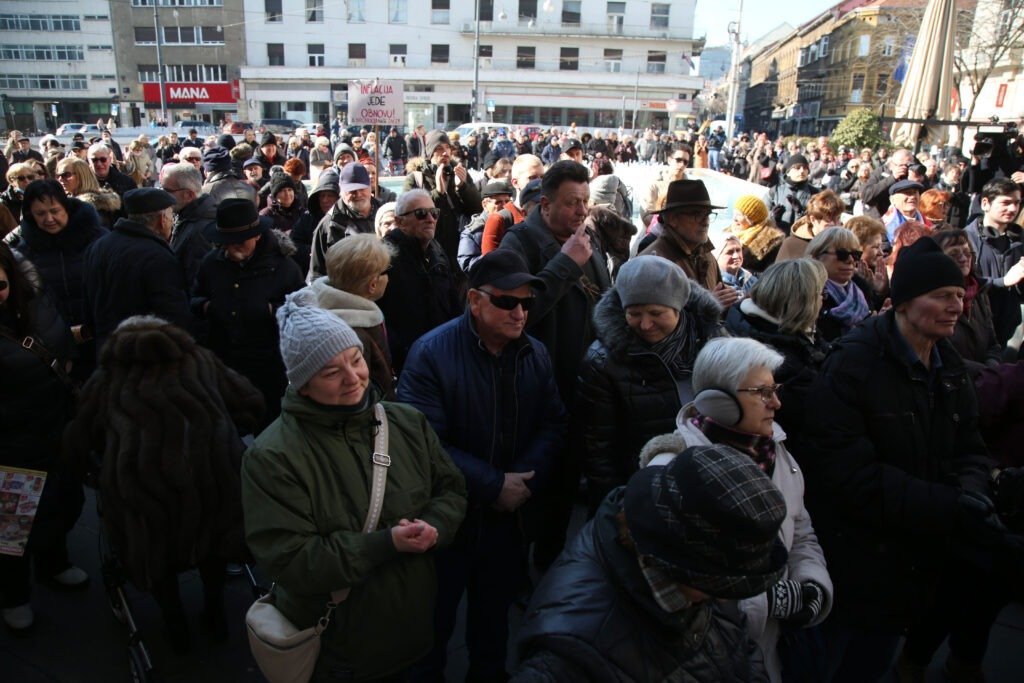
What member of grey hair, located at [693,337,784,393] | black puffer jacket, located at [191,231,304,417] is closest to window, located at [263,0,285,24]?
black puffer jacket, located at [191,231,304,417]

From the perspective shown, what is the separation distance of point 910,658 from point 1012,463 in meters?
1.04

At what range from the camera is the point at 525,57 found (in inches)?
2346

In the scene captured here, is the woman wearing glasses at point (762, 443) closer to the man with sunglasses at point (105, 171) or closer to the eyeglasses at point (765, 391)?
the eyeglasses at point (765, 391)

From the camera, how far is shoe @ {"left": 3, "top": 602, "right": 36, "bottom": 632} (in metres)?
3.24

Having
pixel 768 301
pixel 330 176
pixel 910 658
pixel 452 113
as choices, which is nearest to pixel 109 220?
pixel 330 176

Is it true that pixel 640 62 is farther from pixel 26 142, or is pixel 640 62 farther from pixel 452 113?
pixel 26 142

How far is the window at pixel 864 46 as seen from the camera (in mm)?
54981

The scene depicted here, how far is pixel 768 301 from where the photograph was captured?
3170 mm

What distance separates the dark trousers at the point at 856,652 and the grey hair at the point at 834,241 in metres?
2.01

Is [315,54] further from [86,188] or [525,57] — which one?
[86,188]

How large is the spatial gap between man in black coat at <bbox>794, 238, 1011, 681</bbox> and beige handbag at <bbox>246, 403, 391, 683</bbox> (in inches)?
66.6

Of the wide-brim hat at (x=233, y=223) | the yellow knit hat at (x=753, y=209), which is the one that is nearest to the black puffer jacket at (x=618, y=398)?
the wide-brim hat at (x=233, y=223)

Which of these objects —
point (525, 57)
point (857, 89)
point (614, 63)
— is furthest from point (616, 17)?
point (857, 89)

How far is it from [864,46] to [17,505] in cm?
6586
